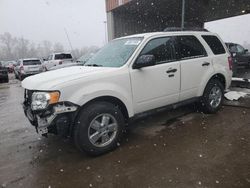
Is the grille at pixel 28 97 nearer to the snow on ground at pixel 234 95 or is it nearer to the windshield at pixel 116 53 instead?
the windshield at pixel 116 53

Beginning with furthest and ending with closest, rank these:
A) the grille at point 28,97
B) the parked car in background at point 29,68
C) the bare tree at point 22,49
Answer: the bare tree at point 22,49
the parked car in background at point 29,68
the grille at point 28,97

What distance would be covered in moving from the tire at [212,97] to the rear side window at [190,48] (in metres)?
0.72

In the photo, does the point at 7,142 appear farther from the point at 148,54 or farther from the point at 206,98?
the point at 206,98

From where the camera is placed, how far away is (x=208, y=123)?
5.45 meters

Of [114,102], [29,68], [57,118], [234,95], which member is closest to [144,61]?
[114,102]

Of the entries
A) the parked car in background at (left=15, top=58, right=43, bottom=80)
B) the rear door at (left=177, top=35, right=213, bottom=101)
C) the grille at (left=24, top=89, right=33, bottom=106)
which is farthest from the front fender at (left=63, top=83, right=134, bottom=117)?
the parked car in background at (left=15, top=58, right=43, bottom=80)

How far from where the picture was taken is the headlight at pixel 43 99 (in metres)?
3.77

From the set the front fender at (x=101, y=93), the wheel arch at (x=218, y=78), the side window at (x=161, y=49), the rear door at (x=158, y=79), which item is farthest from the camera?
the wheel arch at (x=218, y=78)

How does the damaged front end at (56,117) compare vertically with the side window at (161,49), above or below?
below

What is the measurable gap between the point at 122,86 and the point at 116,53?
36.0 inches

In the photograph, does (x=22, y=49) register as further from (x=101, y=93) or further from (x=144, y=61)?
(x=101, y=93)

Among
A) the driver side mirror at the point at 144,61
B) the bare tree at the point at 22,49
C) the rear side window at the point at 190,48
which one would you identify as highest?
the rear side window at the point at 190,48

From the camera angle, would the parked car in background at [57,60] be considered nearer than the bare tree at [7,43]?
Yes

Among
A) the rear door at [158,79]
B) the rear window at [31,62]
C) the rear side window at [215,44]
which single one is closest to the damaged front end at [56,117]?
the rear door at [158,79]
